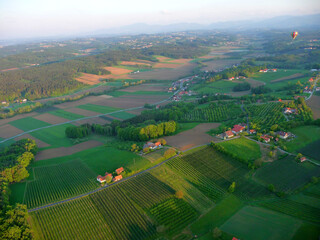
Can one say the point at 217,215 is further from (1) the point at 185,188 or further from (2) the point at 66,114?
(2) the point at 66,114

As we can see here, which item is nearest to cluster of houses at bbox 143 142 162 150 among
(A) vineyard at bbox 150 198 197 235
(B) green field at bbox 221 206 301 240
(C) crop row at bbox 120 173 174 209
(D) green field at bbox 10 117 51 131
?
(C) crop row at bbox 120 173 174 209

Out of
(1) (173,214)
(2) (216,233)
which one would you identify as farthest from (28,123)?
(2) (216,233)

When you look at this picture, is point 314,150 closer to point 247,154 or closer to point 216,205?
point 247,154

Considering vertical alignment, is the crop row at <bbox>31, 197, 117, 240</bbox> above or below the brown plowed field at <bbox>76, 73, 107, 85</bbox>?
below

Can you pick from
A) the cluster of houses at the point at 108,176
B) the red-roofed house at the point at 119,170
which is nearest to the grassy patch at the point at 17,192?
the cluster of houses at the point at 108,176

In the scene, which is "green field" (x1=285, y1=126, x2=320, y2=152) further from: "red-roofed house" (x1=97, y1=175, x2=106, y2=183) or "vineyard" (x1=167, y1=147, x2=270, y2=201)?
"red-roofed house" (x1=97, y1=175, x2=106, y2=183)
